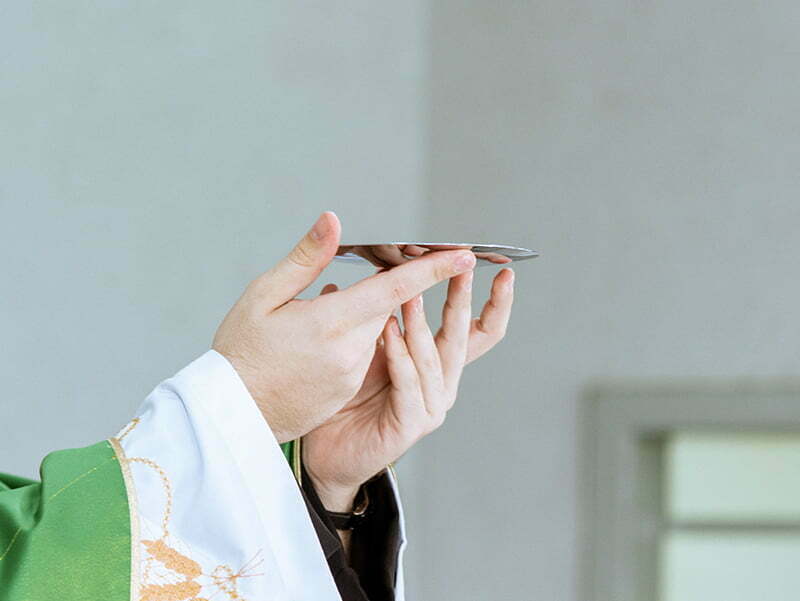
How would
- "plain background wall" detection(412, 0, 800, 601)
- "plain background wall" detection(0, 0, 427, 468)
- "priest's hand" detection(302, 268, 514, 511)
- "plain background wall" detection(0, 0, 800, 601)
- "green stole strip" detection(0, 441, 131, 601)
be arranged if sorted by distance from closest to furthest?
"green stole strip" detection(0, 441, 131, 601) < "priest's hand" detection(302, 268, 514, 511) < "plain background wall" detection(0, 0, 427, 468) < "plain background wall" detection(0, 0, 800, 601) < "plain background wall" detection(412, 0, 800, 601)

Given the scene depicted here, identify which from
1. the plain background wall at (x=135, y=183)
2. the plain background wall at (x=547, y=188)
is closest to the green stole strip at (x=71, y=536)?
the plain background wall at (x=135, y=183)

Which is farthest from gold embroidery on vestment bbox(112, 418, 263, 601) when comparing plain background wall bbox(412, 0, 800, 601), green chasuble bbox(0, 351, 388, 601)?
plain background wall bbox(412, 0, 800, 601)

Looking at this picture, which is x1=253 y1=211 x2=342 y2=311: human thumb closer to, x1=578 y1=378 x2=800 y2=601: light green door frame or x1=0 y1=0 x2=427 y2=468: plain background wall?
x1=0 y1=0 x2=427 y2=468: plain background wall

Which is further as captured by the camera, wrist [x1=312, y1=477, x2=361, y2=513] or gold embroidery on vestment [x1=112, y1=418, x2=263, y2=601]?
wrist [x1=312, y1=477, x2=361, y2=513]

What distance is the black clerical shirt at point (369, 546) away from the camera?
47.4 inches

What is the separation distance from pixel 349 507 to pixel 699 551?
8.72 feet

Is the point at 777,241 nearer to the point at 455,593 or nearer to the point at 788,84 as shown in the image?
the point at 788,84

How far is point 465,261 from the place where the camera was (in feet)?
3.41

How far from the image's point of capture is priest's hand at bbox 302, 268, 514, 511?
1.14 meters

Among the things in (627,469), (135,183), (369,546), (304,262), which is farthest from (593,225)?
(304,262)

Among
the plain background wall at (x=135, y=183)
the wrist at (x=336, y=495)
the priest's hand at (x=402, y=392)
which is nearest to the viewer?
the priest's hand at (x=402, y=392)

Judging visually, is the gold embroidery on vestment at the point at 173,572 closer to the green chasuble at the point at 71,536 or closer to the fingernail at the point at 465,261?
the green chasuble at the point at 71,536

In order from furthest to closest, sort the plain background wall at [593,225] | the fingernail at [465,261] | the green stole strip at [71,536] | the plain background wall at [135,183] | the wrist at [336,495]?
the plain background wall at [593,225], the plain background wall at [135,183], the wrist at [336,495], the fingernail at [465,261], the green stole strip at [71,536]

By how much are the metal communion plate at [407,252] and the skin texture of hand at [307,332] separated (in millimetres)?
42
